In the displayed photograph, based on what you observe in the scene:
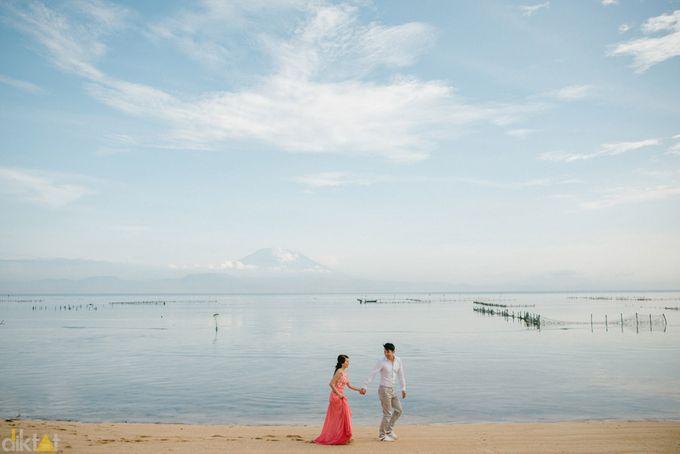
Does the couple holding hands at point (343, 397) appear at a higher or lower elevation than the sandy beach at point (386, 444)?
higher

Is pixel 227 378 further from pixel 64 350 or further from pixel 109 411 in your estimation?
pixel 64 350

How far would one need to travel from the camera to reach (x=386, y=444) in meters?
12.1

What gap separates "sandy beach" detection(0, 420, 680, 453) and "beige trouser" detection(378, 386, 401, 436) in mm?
425

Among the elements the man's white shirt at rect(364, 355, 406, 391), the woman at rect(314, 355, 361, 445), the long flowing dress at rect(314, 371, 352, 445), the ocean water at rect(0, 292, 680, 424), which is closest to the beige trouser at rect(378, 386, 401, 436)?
the man's white shirt at rect(364, 355, 406, 391)

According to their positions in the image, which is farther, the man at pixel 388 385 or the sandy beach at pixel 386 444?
the man at pixel 388 385

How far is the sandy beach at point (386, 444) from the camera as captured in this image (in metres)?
11.4

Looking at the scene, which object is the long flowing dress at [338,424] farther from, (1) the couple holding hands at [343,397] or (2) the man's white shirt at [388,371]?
(2) the man's white shirt at [388,371]

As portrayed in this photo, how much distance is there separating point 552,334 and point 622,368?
21.3m

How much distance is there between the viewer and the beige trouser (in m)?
12.0

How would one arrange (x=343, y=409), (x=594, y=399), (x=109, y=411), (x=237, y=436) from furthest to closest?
(x=594, y=399), (x=109, y=411), (x=237, y=436), (x=343, y=409)

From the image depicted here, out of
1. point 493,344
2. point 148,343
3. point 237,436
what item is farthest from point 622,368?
point 148,343

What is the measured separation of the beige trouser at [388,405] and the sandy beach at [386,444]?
1.40 feet

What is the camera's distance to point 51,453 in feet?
35.6

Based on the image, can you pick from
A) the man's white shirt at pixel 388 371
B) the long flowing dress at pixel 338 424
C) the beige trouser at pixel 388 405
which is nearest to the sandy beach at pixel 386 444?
the long flowing dress at pixel 338 424
